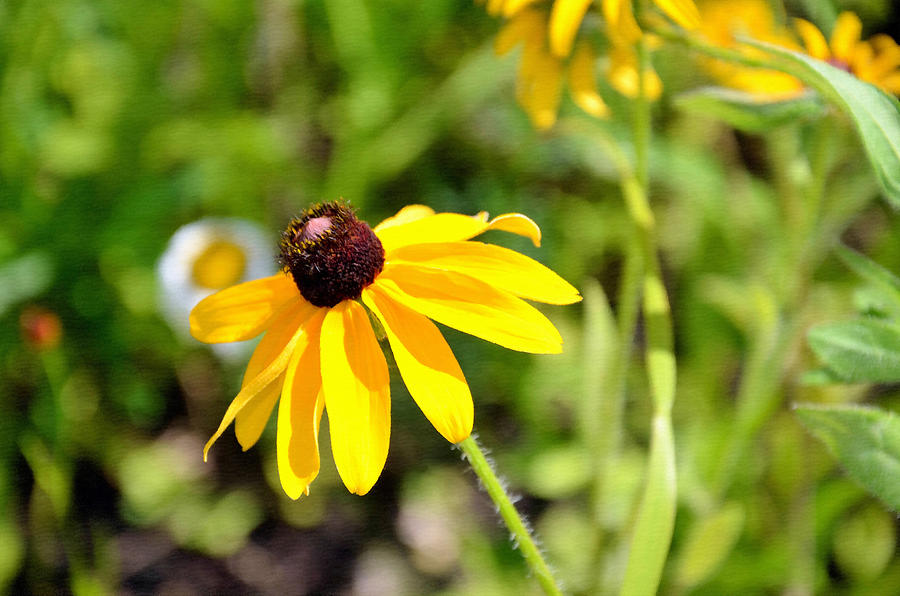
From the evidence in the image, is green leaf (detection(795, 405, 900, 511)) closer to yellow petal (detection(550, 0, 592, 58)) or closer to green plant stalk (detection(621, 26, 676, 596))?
green plant stalk (detection(621, 26, 676, 596))

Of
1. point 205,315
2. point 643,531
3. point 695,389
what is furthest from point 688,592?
point 205,315

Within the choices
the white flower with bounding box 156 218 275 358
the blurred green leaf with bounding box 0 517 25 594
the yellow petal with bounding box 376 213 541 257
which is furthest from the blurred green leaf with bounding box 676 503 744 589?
the blurred green leaf with bounding box 0 517 25 594

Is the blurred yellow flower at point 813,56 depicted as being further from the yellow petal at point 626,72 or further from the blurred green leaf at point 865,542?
the blurred green leaf at point 865,542

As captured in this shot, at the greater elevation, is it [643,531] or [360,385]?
[360,385]

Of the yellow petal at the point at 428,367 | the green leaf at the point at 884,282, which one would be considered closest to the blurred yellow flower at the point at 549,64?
the green leaf at the point at 884,282

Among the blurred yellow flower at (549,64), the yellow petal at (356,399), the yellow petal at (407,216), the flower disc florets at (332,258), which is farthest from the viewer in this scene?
the blurred yellow flower at (549,64)

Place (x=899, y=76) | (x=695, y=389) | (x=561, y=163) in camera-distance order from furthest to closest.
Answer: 1. (x=561, y=163)
2. (x=695, y=389)
3. (x=899, y=76)

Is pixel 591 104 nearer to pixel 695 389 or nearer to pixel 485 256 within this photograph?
pixel 485 256

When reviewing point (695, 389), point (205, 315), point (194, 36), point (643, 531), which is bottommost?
point (695, 389)
